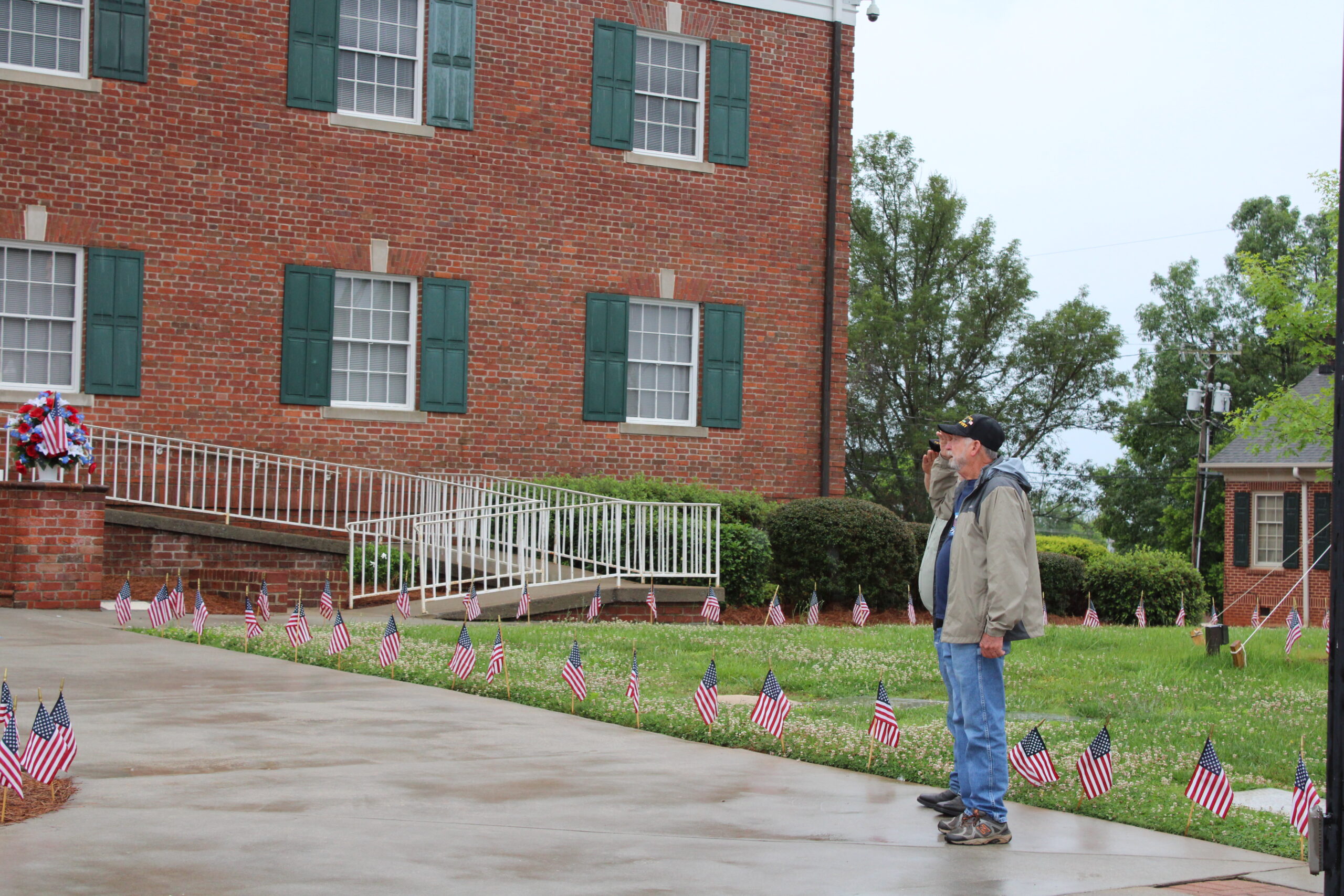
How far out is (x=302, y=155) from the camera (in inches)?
743

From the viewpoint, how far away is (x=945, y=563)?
656 cm

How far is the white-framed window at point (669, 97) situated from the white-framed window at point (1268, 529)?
21.2 meters

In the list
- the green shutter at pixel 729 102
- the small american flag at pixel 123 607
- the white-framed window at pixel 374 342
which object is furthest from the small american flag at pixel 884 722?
the green shutter at pixel 729 102

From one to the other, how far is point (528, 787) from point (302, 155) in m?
13.6

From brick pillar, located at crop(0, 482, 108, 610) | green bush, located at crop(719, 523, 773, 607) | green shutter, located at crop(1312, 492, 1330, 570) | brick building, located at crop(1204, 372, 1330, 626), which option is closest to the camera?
brick pillar, located at crop(0, 482, 108, 610)

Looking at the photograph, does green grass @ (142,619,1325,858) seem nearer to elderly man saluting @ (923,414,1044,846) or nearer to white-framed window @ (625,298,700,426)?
elderly man saluting @ (923,414,1044,846)

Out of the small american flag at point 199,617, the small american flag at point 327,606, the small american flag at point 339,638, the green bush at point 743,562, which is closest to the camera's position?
the small american flag at point 339,638

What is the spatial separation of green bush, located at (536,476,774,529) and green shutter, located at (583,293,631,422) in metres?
1.41

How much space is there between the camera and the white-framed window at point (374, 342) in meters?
19.2

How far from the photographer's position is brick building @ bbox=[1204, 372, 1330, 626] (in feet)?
110

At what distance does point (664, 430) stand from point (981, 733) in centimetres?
1476

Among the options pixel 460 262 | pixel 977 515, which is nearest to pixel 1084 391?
pixel 460 262

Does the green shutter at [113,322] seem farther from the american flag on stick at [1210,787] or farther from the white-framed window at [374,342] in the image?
the american flag on stick at [1210,787]

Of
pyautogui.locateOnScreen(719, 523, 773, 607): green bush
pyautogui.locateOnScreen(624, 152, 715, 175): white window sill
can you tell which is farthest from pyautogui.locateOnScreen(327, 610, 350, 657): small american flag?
pyautogui.locateOnScreen(624, 152, 715, 175): white window sill
